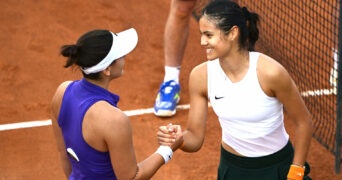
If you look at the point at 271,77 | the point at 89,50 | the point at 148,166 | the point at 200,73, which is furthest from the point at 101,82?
the point at 271,77

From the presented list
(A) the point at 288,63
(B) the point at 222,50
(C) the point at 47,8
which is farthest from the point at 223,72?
(C) the point at 47,8

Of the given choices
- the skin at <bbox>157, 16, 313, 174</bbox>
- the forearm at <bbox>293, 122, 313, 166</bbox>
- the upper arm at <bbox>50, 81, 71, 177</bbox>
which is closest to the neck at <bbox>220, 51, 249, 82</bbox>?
the skin at <bbox>157, 16, 313, 174</bbox>

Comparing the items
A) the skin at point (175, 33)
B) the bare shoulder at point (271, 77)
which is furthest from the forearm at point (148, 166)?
the skin at point (175, 33)

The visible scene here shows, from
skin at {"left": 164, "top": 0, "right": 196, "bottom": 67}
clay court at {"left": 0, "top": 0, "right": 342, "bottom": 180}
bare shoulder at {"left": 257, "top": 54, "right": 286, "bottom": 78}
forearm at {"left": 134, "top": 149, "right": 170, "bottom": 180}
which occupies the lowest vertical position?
clay court at {"left": 0, "top": 0, "right": 342, "bottom": 180}

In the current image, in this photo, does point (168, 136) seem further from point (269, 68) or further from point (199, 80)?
point (269, 68)

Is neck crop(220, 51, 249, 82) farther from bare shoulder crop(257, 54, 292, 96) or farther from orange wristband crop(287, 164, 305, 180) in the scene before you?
orange wristband crop(287, 164, 305, 180)

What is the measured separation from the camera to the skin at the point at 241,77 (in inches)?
151

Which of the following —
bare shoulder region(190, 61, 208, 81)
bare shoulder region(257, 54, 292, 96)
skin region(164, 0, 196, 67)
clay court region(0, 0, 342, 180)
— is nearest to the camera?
bare shoulder region(257, 54, 292, 96)

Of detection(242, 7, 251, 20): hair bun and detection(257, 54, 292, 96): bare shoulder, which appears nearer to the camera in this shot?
detection(257, 54, 292, 96): bare shoulder

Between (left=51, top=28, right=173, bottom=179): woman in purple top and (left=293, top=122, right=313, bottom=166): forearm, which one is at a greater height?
(left=51, top=28, right=173, bottom=179): woman in purple top

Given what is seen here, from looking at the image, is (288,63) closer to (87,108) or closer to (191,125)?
(191,125)

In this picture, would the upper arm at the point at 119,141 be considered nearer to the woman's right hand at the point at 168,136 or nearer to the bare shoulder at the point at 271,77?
the woman's right hand at the point at 168,136

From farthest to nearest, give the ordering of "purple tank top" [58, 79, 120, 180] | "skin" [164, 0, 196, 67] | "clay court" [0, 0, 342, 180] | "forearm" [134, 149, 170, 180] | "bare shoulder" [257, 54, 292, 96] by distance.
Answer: "skin" [164, 0, 196, 67]
"clay court" [0, 0, 342, 180]
"bare shoulder" [257, 54, 292, 96]
"forearm" [134, 149, 170, 180]
"purple tank top" [58, 79, 120, 180]

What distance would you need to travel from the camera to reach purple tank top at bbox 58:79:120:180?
3.55 metres
